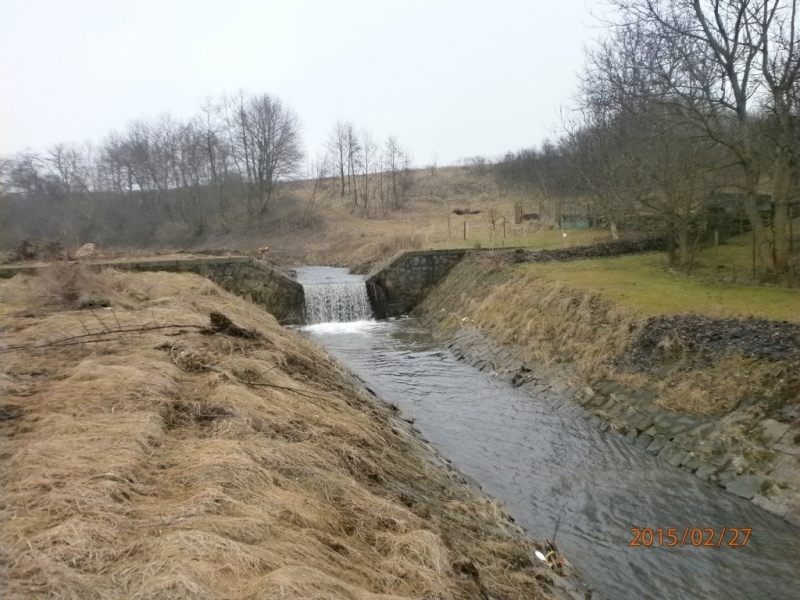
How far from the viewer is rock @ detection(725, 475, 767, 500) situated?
6.55 m

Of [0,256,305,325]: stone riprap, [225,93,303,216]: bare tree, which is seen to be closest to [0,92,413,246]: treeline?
[225,93,303,216]: bare tree

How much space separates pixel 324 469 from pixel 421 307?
16.0 meters

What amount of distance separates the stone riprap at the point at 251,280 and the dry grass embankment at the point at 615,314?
4.93 meters

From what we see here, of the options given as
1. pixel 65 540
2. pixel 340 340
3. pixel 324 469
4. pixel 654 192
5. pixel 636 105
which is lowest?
pixel 340 340

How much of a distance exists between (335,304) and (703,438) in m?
14.2

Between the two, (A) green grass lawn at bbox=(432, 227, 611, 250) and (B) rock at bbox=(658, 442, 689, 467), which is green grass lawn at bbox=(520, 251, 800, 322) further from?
(A) green grass lawn at bbox=(432, 227, 611, 250)

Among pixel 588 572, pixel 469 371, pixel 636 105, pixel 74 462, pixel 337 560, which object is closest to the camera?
pixel 337 560

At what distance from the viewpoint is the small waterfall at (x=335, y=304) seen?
19922 millimetres

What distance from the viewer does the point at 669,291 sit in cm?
1294

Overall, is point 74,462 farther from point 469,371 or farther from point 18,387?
point 469,371

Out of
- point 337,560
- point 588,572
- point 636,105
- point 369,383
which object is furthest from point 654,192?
point 337,560

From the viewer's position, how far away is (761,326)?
29.8 ft

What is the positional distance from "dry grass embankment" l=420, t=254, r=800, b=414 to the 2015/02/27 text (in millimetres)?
2242

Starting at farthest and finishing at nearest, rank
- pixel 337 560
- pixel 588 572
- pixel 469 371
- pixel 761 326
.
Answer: pixel 469 371 → pixel 761 326 → pixel 588 572 → pixel 337 560
